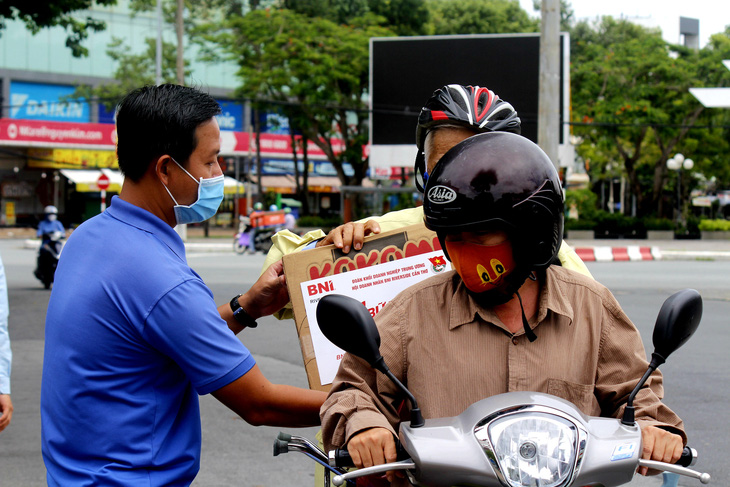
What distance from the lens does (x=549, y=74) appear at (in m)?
13.2

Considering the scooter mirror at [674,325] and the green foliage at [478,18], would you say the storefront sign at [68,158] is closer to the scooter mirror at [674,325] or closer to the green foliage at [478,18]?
the green foliage at [478,18]

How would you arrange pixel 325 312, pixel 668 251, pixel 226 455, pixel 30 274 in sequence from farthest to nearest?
pixel 668 251
pixel 30 274
pixel 226 455
pixel 325 312

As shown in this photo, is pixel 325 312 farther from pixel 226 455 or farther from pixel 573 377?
pixel 226 455

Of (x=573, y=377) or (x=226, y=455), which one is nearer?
(x=573, y=377)

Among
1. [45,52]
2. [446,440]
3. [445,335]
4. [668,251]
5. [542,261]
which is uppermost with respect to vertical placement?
[45,52]

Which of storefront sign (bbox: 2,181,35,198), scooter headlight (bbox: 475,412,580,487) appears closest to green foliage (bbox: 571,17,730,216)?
storefront sign (bbox: 2,181,35,198)

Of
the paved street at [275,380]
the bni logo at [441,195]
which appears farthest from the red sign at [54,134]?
the bni logo at [441,195]

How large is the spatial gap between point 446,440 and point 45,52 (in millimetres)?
45104

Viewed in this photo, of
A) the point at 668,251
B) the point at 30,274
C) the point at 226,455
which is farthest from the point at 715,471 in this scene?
the point at 668,251

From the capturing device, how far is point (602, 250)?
66.6 ft

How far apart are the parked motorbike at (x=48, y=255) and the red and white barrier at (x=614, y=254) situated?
38.1 feet

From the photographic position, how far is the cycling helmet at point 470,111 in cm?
245

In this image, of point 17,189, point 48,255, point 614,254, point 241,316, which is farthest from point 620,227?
point 241,316

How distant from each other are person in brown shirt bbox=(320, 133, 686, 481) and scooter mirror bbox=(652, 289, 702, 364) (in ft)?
0.43
